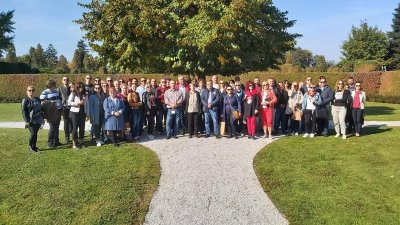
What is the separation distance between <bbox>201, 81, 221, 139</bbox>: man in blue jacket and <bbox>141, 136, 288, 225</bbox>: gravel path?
1.23 meters

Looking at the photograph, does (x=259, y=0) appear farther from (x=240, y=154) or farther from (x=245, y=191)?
(x=245, y=191)

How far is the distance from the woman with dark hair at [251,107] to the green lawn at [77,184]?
3494 millimetres

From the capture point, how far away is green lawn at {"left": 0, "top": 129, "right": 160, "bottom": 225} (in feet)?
23.0

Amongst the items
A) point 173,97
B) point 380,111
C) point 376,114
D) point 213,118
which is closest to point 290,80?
point 380,111

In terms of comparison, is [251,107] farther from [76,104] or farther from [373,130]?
[76,104]

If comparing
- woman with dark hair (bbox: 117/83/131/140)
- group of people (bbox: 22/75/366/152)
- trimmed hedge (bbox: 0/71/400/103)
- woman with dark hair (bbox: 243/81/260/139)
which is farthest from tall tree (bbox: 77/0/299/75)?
trimmed hedge (bbox: 0/71/400/103)

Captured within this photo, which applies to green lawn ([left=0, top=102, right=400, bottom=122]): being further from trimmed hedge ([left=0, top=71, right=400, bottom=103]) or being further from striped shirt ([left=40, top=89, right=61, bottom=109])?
striped shirt ([left=40, top=89, right=61, bottom=109])

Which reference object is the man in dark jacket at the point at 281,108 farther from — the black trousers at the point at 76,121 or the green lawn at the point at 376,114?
the green lawn at the point at 376,114

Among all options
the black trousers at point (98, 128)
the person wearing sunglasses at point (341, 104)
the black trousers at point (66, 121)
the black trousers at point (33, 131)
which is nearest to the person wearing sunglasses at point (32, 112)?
the black trousers at point (33, 131)

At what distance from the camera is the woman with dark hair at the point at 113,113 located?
38.0 feet

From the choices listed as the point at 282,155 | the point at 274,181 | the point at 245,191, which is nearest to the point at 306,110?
the point at 282,155

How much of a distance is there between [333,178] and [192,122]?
17.5 ft

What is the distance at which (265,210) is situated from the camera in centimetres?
712

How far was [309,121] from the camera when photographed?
43.4 ft
